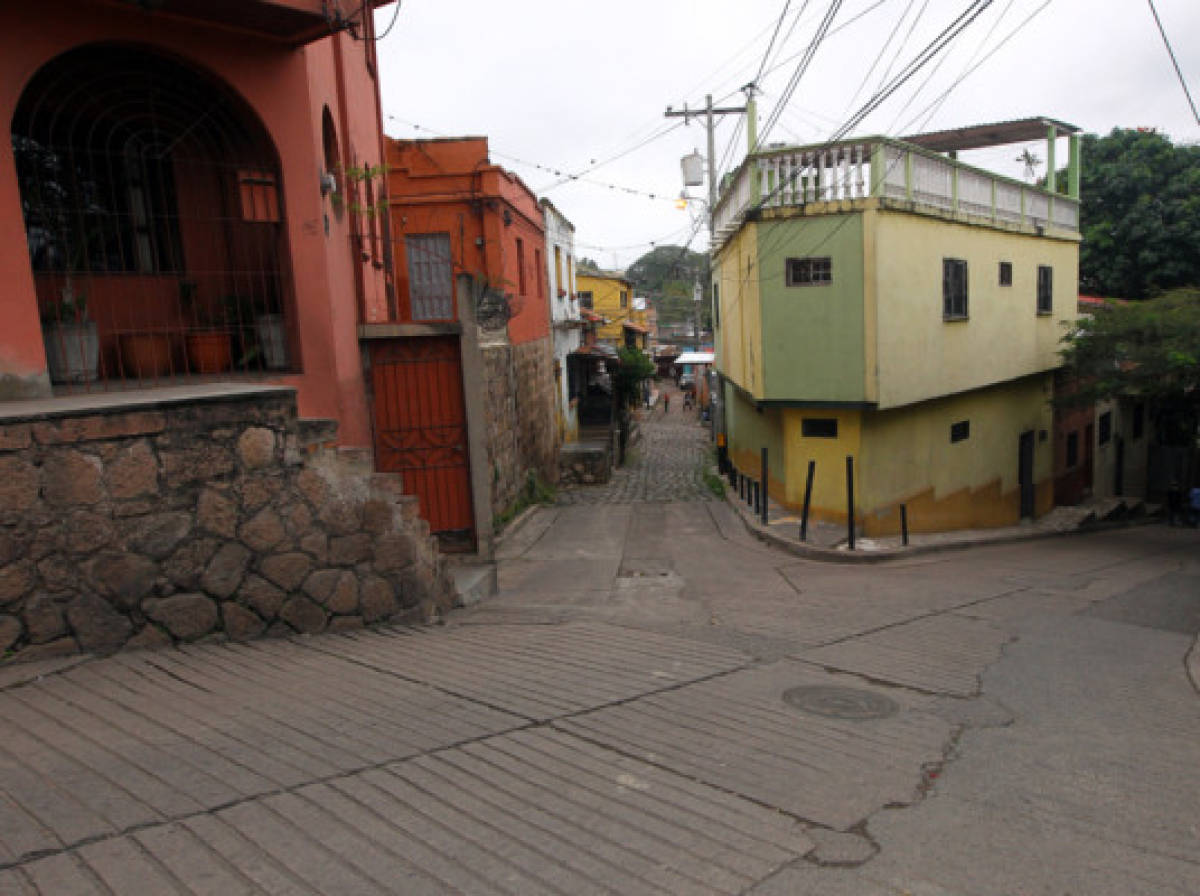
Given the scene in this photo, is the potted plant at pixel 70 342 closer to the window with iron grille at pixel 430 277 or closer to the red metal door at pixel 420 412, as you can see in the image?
the red metal door at pixel 420 412

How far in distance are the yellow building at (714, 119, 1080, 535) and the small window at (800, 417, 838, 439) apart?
0.07ft

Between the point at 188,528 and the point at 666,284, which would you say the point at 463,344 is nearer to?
the point at 188,528

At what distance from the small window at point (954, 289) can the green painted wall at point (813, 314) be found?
247cm

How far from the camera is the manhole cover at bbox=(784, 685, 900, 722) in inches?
205

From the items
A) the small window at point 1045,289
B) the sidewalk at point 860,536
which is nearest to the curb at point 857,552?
the sidewalk at point 860,536

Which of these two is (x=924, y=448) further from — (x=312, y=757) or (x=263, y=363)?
(x=312, y=757)

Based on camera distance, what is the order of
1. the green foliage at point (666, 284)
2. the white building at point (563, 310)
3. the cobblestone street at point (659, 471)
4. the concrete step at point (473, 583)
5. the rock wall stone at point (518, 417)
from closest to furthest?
the concrete step at point (473, 583), the rock wall stone at point (518, 417), the cobblestone street at point (659, 471), the white building at point (563, 310), the green foliage at point (666, 284)

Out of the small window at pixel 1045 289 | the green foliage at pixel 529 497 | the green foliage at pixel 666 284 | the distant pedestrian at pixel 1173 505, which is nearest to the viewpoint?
the green foliage at pixel 529 497

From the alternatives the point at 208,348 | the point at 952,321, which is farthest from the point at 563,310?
the point at 208,348

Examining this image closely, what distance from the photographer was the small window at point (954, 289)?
49.1 feet

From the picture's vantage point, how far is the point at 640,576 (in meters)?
10.7

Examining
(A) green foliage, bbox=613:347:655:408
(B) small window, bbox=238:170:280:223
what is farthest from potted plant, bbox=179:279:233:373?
(A) green foliage, bbox=613:347:655:408

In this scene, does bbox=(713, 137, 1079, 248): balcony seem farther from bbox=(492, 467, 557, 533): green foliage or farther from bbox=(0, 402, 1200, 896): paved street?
bbox=(0, 402, 1200, 896): paved street

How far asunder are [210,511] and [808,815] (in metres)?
4.07
